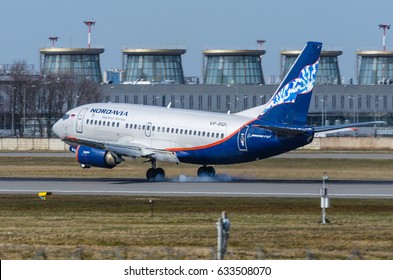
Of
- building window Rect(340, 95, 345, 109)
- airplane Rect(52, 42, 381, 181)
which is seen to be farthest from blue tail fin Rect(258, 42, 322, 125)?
building window Rect(340, 95, 345, 109)

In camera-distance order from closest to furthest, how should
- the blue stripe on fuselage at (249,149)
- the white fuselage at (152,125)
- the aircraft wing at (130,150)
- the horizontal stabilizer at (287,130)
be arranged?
the horizontal stabilizer at (287,130) < the blue stripe on fuselage at (249,149) < the aircraft wing at (130,150) < the white fuselage at (152,125)

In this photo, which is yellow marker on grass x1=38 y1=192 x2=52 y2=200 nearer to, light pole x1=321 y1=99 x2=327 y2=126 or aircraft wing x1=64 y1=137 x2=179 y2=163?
aircraft wing x1=64 y1=137 x2=179 y2=163

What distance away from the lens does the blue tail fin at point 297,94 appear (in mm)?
60219

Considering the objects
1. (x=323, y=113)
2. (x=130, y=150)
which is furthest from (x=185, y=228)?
(x=323, y=113)

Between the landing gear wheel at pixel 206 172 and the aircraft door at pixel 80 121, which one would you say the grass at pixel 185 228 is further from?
the aircraft door at pixel 80 121

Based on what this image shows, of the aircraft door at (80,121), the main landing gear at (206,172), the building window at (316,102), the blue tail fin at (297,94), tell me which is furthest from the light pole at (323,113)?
the blue tail fin at (297,94)

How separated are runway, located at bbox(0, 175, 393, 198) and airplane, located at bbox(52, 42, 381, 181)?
1349 mm

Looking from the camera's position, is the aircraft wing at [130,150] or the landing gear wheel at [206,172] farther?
the landing gear wheel at [206,172]

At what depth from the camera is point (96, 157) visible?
201 feet

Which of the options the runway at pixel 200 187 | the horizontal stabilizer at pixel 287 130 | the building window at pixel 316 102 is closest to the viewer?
the runway at pixel 200 187

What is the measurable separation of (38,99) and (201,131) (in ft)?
309

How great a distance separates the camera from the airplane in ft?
197

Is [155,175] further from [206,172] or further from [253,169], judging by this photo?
[253,169]

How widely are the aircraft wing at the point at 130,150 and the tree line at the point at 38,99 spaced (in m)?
84.3
